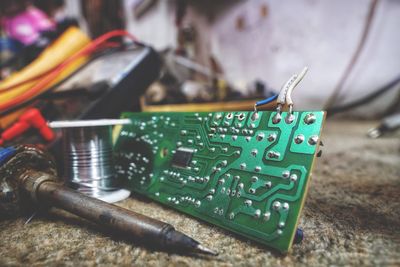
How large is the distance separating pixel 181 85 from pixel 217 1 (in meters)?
2.53

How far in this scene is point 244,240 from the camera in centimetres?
75

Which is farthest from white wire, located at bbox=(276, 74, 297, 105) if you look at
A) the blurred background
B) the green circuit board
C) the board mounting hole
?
the blurred background

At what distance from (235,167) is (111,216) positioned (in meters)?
0.41

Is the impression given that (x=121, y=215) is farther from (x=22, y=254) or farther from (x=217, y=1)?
(x=217, y=1)

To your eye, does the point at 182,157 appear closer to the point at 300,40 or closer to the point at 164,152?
the point at 164,152

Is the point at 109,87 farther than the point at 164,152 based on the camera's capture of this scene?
Yes

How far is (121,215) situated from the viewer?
Result: 0.74 meters

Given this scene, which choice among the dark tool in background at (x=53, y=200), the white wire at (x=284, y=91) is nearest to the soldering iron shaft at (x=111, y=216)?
the dark tool in background at (x=53, y=200)

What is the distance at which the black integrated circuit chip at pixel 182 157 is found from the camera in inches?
37.7

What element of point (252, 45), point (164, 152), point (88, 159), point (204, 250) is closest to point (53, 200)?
point (88, 159)

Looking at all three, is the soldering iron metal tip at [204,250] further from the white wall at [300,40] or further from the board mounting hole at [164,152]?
the white wall at [300,40]

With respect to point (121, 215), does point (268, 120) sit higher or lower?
higher

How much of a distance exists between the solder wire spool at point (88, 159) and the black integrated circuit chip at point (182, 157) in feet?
0.97

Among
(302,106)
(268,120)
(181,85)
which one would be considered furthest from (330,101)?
(268,120)
